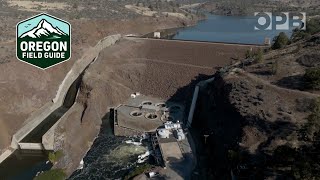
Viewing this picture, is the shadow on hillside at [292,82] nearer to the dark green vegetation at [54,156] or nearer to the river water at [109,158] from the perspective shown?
the river water at [109,158]

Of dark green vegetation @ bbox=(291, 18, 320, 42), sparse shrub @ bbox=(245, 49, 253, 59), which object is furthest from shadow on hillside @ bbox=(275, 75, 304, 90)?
dark green vegetation @ bbox=(291, 18, 320, 42)

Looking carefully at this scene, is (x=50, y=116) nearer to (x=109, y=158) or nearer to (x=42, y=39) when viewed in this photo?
(x=42, y=39)

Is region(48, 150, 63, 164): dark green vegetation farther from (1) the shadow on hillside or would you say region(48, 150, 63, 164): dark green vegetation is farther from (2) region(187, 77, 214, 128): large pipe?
(1) the shadow on hillside

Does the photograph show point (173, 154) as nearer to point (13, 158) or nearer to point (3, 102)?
point (13, 158)

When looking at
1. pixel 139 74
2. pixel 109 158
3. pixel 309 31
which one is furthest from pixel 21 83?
pixel 309 31

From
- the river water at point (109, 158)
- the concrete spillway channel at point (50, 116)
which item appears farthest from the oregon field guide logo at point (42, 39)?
the river water at point (109, 158)
